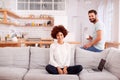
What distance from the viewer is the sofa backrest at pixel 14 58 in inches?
150

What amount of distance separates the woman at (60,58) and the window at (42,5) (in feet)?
16.1

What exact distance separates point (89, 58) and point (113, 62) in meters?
0.50

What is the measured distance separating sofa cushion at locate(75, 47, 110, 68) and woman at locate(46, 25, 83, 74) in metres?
0.30

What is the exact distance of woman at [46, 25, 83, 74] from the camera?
337 centimetres

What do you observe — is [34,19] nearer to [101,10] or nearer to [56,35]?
[101,10]

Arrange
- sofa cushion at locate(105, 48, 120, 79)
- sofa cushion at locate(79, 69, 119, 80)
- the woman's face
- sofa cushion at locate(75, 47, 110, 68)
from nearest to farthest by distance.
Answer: sofa cushion at locate(79, 69, 119, 80) → sofa cushion at locate(105, 48, 120, 79) → the woman's face → sofa cushion at locate(75, 47, 110, 68)

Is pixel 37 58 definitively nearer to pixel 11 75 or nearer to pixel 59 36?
pixel 59 36

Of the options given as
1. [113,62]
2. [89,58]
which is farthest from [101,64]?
[89,58]

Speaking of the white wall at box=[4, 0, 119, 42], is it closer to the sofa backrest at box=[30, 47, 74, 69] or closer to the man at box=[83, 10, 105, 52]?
the man at box=[83, 10, 105, 52]

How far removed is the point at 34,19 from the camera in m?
8.42

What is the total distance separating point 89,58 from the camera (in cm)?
378

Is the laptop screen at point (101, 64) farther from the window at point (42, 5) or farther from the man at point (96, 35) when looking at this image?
the window at point (42, 5)

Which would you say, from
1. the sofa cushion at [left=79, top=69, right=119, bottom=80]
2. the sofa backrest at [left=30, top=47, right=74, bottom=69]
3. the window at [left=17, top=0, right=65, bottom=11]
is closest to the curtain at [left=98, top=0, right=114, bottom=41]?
the window at [left=17, top=0, right=65, bottom=11]

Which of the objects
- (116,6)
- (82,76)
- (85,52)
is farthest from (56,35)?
(116,6)
